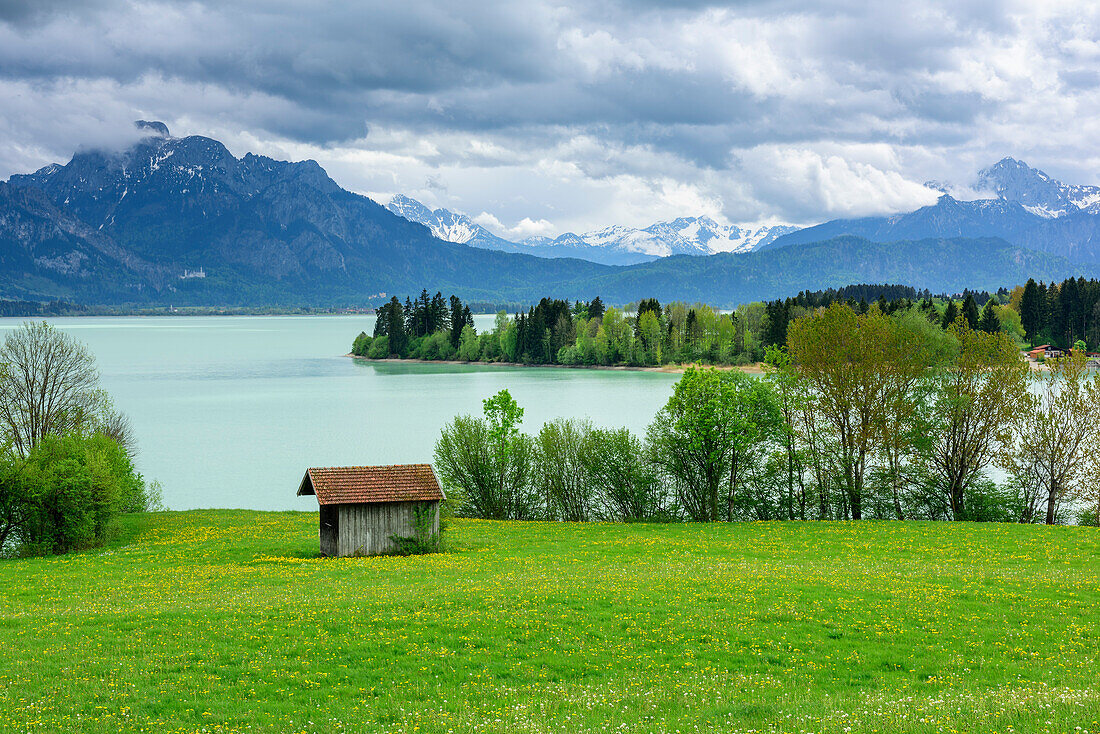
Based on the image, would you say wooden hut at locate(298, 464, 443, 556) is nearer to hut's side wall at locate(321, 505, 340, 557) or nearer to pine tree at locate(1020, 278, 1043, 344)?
hut's side wall at locate(321, 505, 340, 557)

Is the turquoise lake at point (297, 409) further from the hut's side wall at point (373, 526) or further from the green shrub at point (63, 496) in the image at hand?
the hut's side wall at point (373, 526)

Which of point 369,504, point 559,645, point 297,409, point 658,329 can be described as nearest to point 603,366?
point 658,329

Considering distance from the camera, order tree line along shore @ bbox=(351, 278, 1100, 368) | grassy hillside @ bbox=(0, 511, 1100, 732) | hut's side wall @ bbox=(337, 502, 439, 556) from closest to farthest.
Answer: grassy hillside @ bbox=(0, 511, 1100, 732)
hut's side wall @ bbox=(337, 502, 439, 556)
tree line along shore @ bbox=(351, 278, 1100, 368)

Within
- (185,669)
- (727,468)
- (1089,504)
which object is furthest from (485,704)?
(1089,504)

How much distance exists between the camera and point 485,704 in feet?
40.9

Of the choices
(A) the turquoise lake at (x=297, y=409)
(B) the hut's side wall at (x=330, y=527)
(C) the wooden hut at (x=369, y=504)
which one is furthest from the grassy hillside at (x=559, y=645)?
(A) the turquoise lake at (x=297, y=409)

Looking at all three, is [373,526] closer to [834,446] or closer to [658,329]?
[834,446]

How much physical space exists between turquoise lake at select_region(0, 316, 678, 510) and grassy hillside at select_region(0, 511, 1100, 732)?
97.8ft

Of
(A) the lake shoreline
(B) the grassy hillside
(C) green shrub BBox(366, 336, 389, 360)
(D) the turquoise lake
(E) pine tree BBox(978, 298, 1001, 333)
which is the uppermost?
(C) green shrub BBox(366, 336, 389, 360)

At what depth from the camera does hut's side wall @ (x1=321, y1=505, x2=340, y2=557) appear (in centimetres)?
2930

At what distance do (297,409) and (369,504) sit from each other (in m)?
70.1

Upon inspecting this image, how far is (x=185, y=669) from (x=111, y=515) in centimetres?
2307

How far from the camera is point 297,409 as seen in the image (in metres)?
95.2

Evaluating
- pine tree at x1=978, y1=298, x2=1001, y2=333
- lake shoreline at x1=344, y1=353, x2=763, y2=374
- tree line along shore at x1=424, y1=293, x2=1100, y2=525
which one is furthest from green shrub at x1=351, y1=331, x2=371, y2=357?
tree line along shore at x1=424, y1=293, x2=1100, y2=525
